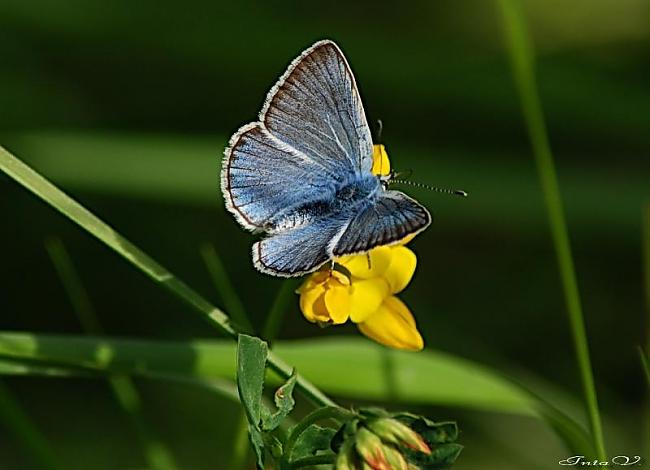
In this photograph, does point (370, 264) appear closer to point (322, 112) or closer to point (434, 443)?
point (322, 112)

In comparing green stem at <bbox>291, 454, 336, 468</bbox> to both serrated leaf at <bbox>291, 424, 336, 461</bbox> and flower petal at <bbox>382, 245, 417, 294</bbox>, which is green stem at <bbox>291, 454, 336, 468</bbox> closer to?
serrated leaf at <bbox>291, 424, 336, 461</bbox>

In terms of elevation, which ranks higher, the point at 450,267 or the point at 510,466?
the point at 450,267

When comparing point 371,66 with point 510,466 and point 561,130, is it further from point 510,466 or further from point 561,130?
point 510,466

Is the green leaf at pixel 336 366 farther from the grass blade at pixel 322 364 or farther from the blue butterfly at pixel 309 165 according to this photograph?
the blue butterfly at pixel 309 165

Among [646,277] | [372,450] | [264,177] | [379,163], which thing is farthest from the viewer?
[646,277]

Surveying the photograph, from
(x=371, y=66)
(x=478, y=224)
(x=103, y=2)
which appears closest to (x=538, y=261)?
(x=478, y=224)

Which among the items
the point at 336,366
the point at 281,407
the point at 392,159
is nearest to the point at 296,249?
the point at 281,407
